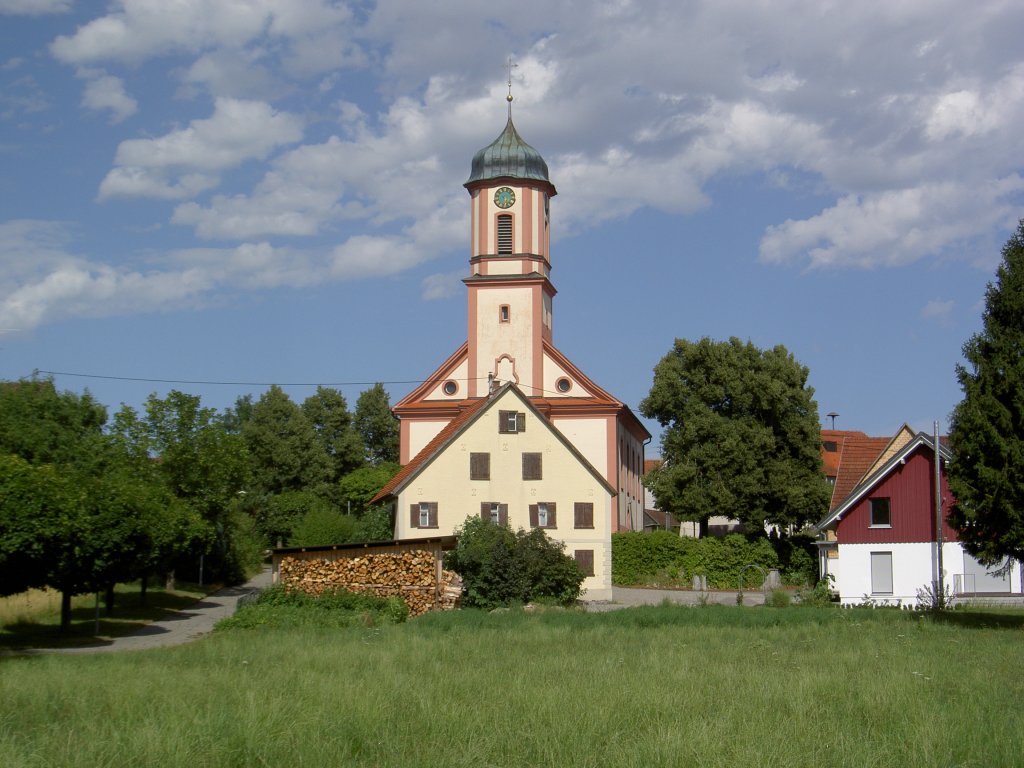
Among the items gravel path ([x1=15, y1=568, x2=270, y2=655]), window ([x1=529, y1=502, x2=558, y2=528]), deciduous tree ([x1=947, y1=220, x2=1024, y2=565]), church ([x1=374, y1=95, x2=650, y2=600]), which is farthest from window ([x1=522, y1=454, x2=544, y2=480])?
deciduous tree ([x1=947, y1=220, x2=1024, y2=565])

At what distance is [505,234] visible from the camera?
6106 centimetres

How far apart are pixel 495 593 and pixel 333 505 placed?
1826 inches

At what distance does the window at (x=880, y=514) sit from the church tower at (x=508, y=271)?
807 inches

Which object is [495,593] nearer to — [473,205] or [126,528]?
[126,528]

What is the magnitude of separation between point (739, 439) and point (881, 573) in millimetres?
14858

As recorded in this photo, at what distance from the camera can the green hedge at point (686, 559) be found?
176 feet

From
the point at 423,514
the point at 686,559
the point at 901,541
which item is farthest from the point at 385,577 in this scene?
the point at 686,559

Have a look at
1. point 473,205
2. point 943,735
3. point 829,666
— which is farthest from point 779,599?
point 473,205

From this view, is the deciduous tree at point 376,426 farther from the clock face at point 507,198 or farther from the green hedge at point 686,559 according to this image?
the green hedge at point 686,559

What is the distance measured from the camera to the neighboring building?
4159 cm

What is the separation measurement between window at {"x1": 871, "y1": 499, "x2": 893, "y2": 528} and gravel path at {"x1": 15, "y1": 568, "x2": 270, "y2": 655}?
21.5 meters

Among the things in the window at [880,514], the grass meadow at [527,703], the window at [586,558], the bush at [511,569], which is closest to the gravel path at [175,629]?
the grass meadow at [527,703]

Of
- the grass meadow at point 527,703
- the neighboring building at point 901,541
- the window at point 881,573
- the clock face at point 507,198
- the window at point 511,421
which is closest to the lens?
the grass meadow at point 527,703

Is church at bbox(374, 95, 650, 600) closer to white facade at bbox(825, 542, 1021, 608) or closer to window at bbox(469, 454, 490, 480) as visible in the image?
window at bbox(469, 454, 490, 480)
